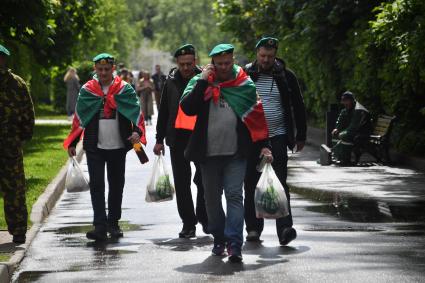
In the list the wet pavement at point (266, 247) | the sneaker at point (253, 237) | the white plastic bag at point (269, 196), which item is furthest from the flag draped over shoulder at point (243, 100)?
the sneaker at point (253, 237)

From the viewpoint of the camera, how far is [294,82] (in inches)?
422

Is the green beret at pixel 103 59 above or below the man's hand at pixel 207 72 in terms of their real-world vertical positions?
above

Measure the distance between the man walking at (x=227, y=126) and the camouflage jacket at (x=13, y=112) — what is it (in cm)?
176

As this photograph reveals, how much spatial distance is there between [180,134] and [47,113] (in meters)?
35.8

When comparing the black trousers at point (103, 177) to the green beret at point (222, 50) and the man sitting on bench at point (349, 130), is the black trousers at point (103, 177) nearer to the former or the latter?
the green beret at point (222, 50)

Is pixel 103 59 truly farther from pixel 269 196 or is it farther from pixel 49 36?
pixel 49 36

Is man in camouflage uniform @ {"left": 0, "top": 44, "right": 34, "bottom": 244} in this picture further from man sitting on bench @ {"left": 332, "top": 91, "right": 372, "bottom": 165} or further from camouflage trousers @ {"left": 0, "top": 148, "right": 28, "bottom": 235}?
man sitting on bench @ {"left": 332, "top": 91, "right": 372, "bottom": 165}

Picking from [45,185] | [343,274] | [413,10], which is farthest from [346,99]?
[343,274]

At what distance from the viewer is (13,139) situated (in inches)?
421

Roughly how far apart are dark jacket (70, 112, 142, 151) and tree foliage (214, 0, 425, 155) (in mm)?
7774

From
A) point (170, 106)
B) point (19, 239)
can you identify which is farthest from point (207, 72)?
point (19, 239)

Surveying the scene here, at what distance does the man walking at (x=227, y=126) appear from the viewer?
956 centimetres

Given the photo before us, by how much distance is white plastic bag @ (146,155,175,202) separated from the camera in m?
11.2

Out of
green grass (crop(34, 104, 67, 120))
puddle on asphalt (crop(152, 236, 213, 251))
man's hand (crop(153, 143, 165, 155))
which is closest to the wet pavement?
puddle on asphalt (crop(152, 236, 213, 251))
